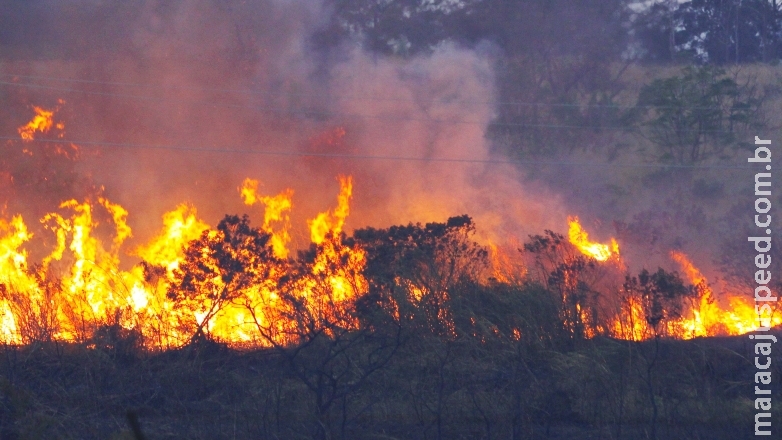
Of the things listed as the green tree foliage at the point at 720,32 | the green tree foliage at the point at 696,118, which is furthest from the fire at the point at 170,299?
the green tree foliage at the point at 720,32

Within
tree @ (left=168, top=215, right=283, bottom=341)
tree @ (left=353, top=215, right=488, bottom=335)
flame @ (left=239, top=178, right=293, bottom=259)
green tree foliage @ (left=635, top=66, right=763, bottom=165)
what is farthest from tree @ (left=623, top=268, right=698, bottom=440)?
green tree foliage @ (left=635, top=66, right=763, bottom=165)

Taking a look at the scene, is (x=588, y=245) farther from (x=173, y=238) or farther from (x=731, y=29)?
(x=731, y=29)

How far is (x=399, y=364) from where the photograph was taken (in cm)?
1003

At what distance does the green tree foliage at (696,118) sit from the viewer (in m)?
22.4

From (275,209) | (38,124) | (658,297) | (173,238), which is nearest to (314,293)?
(173,238)

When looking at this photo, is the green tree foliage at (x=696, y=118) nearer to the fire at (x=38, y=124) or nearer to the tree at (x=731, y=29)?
the tree at (x=731, y=29)

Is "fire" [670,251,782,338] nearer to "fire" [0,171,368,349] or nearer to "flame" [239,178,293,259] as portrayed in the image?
"fire" [0,171,368,349]

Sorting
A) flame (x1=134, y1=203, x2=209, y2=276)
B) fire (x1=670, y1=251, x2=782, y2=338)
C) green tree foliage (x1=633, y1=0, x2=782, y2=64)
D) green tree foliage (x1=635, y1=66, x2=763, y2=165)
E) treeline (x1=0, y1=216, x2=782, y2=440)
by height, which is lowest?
treeline (x1=0, y1=216, x2=782, y2=440)

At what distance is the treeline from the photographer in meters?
8.42

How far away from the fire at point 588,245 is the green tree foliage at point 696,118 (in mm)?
5827

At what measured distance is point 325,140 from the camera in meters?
18.5

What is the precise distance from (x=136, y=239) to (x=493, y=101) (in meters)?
10.9

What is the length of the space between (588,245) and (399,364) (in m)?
7.99

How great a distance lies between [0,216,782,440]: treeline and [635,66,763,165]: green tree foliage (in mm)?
11232
